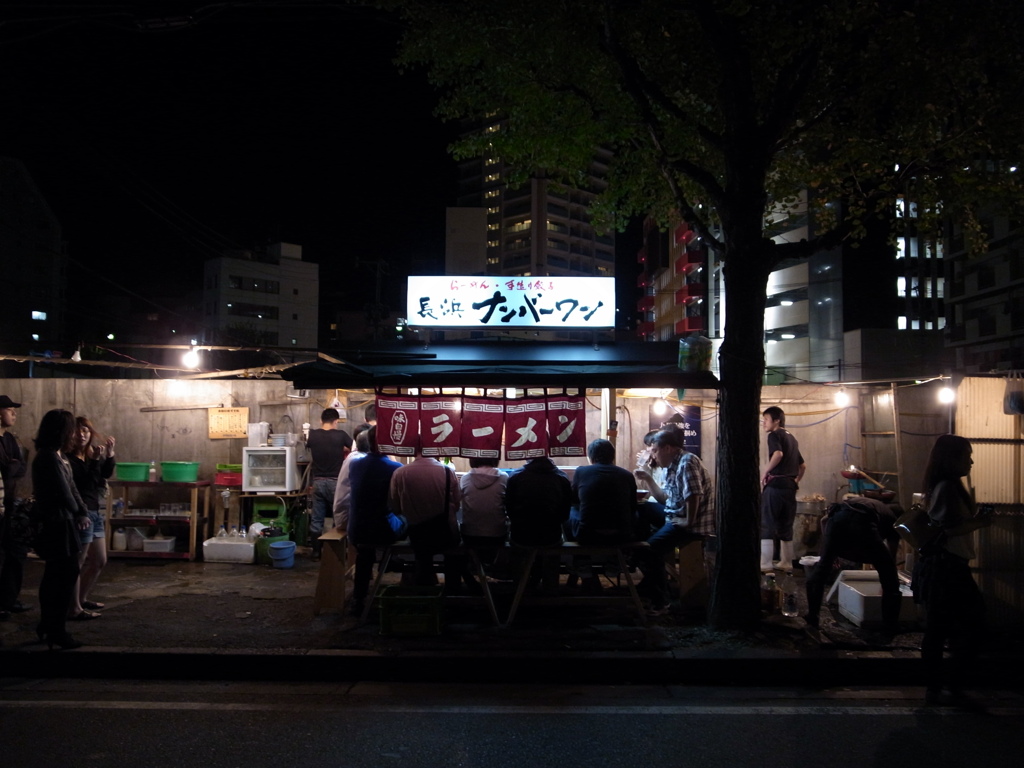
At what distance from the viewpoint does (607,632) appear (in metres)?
7.11

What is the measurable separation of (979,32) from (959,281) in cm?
4385

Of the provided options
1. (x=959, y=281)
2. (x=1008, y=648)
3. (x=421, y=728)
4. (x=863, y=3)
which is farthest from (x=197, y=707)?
(x=959, y=281)

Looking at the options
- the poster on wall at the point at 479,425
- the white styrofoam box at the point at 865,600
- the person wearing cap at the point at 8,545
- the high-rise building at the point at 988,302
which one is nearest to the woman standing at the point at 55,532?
the person wearing cap at the point at 8,545

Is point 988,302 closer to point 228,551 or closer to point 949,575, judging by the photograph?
point 949,575

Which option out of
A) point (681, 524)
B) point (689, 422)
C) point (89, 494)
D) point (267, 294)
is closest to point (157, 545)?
point (89, 494)

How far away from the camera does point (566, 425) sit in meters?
8.39

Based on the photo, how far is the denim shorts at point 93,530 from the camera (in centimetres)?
726

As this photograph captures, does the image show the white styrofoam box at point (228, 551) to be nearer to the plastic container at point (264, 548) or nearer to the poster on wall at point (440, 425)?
the plastic container at point (264, 548)

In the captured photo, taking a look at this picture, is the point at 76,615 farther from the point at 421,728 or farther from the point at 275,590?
the point at 421,728

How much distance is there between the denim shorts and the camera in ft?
23.8

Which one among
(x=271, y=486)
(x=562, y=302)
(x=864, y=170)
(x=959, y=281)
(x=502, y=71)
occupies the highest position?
(x=959, y=281)

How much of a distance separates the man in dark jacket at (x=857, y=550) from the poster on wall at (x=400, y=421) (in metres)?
4.67

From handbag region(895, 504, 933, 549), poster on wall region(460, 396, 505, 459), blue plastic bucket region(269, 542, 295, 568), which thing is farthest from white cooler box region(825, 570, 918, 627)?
blue plastic bucket region(269, 542, 295, 568)

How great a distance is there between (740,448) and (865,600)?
211cm
